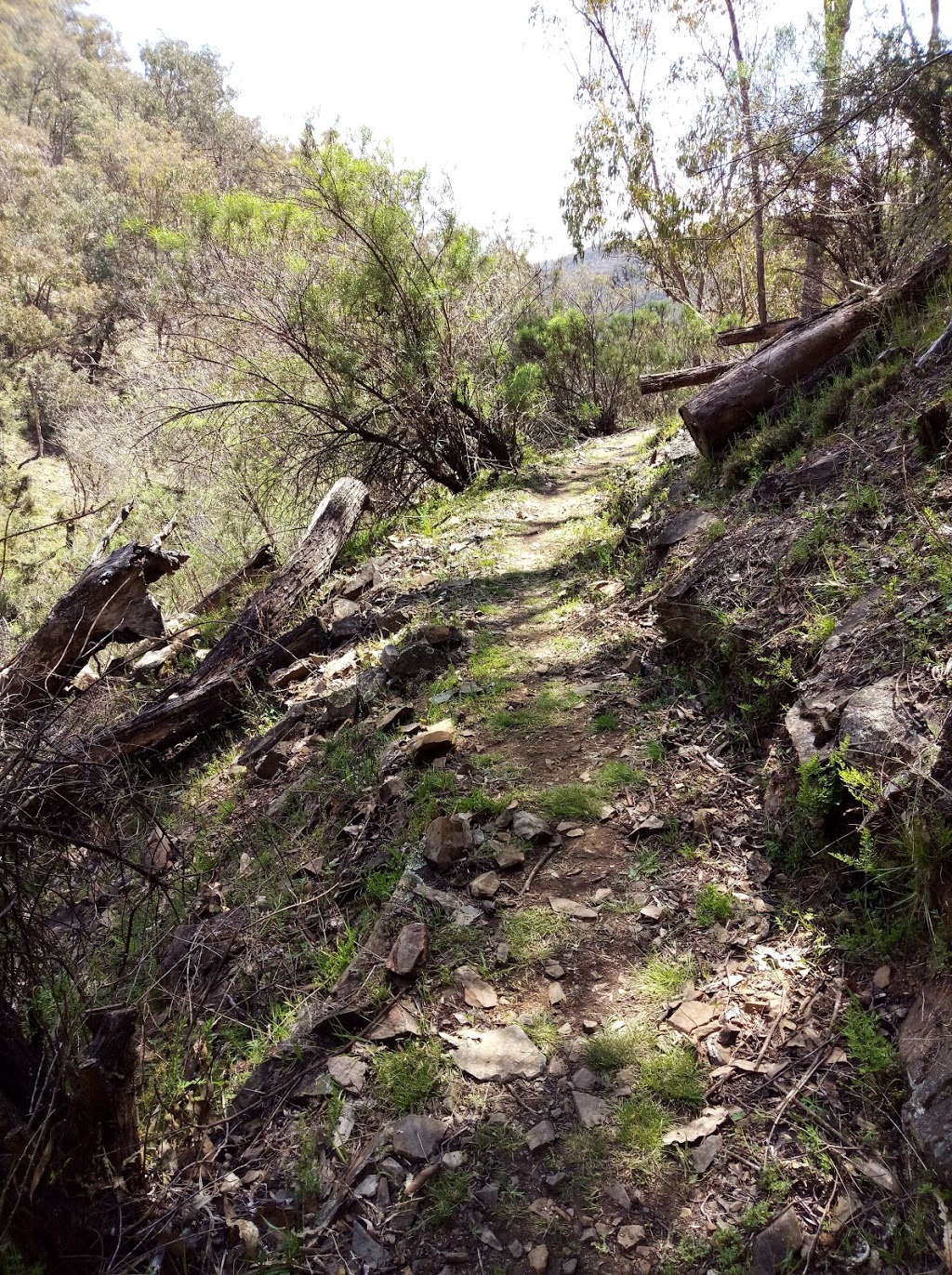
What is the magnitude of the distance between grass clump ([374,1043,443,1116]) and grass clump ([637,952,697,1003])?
68 centimetres

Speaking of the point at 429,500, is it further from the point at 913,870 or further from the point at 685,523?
the point at 913,870

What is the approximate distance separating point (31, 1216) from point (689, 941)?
1.94m

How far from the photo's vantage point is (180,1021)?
109 inches

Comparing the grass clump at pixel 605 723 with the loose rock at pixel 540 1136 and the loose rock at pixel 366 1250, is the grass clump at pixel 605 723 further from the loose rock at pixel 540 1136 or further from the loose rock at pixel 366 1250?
the loose rock at pixel 366 1250

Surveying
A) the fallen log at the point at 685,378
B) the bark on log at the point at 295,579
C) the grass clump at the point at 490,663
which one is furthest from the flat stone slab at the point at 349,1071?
the fallen log at the point at 685,378

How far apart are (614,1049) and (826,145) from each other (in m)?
5.25

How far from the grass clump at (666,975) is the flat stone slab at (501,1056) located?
15.6 inches

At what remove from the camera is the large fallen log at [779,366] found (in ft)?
15.7

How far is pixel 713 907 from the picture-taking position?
2.58 meters

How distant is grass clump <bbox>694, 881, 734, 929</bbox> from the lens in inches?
100

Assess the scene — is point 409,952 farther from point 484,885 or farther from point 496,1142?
point 496,1142

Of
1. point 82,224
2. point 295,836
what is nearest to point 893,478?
point 295,836

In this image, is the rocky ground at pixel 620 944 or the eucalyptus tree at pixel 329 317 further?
the eucalyptus tree at pixel 329 317

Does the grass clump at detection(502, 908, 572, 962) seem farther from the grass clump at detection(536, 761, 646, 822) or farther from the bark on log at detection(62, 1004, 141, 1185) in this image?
the bark on log at detection(62, 1004, 141, 1185)
